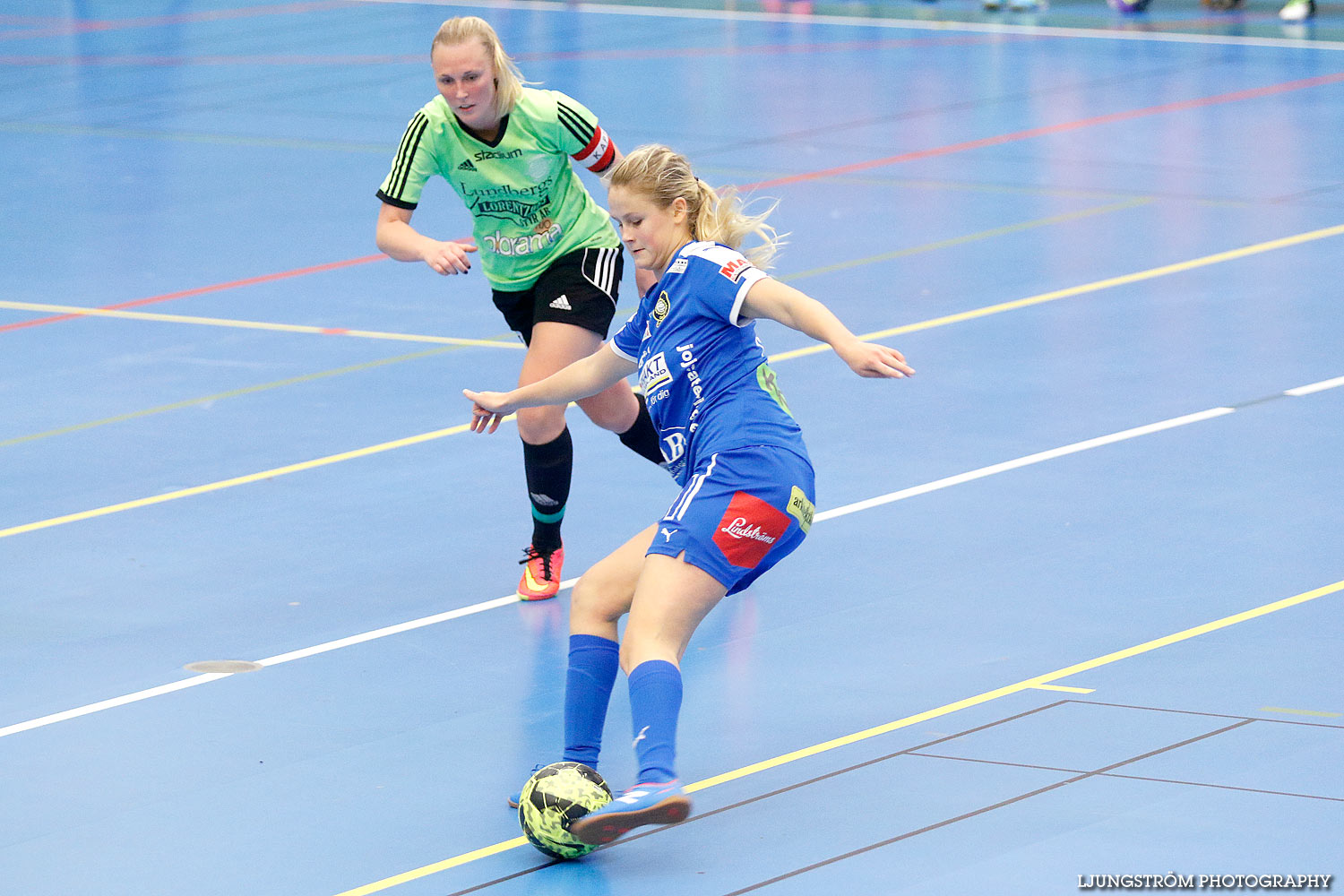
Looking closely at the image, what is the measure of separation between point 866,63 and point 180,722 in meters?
16.4

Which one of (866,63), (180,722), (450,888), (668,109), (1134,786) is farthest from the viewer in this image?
(866,63)

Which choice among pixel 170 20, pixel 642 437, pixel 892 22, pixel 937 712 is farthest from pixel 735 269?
pixel 170 20

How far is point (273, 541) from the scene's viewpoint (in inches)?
296

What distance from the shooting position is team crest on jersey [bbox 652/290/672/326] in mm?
5078

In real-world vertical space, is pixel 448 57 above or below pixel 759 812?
above

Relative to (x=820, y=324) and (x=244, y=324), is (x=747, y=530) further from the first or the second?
(x=244, y=324)

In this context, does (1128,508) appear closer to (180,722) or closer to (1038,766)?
(1038,766)

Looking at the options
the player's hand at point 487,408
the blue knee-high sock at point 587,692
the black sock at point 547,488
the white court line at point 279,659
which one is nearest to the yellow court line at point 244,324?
the black sock at point 547,488

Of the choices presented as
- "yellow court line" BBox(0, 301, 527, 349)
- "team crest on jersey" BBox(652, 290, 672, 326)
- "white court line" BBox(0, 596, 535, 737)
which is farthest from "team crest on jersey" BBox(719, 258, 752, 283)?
"yellow court line" BBox(0, 301, 527, 349)

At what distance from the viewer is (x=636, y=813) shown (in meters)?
4.44

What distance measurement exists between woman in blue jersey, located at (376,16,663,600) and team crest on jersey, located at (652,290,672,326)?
1.69 metres

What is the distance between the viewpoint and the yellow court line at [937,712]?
4.75 m

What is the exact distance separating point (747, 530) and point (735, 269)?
0.65 meters

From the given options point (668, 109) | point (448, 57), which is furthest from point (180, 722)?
point (668, 109)
